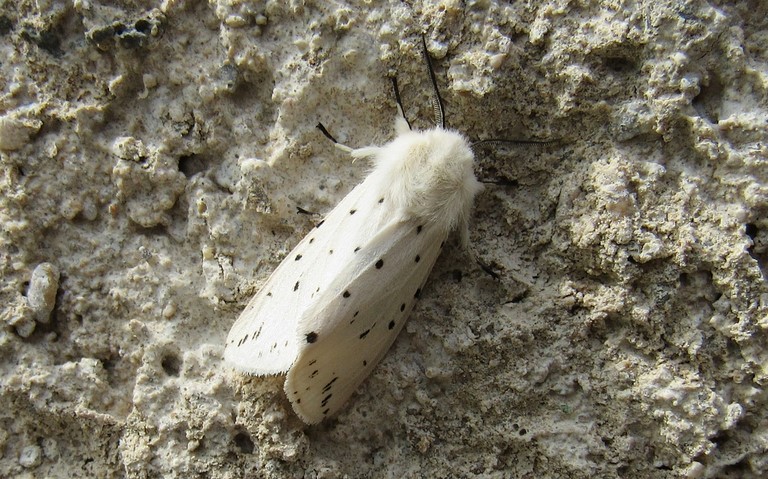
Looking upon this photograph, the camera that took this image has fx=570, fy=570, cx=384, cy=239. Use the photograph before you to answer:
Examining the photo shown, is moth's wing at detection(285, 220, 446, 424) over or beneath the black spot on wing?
over

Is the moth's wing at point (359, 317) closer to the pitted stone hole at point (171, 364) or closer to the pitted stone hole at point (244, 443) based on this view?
the pitted stone hole at point (244, 443)

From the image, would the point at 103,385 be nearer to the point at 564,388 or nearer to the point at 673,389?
the point at 564,388

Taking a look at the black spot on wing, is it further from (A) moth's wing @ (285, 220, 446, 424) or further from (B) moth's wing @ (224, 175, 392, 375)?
(B) moth's wing @ (224, 175, 392, 375)

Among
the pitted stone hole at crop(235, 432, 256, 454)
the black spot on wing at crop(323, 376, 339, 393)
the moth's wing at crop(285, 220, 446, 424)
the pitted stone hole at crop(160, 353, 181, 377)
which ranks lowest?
the pitted stone hole at crop(235, 432, 256, 454)

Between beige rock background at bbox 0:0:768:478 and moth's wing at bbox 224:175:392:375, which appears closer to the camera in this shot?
beige rock background at bbox 0:0:768:478

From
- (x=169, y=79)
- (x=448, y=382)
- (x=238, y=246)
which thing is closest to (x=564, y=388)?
(x=448, y=382)

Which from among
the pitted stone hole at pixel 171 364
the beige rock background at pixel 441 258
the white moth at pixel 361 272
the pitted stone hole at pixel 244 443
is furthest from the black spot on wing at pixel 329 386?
the pitted stone hole at pixel 171 364

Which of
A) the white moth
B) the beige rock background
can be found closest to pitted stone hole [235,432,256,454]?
the beige rock background
